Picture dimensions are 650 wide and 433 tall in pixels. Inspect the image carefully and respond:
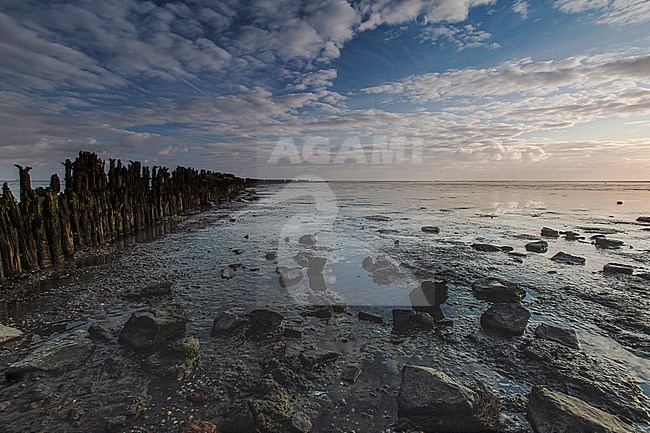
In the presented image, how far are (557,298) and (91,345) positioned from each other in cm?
1030

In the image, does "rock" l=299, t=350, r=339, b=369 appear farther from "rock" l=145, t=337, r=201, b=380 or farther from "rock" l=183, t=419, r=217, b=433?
"rock" l=145, t=337, r=201, b=380

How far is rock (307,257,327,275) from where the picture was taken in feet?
32.4

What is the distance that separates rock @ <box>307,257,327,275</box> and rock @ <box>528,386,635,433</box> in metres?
6.66

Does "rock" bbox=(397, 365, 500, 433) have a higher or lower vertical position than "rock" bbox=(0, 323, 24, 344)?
lower

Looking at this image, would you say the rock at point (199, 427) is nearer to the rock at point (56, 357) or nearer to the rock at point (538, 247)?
the rock at point (56, 357)

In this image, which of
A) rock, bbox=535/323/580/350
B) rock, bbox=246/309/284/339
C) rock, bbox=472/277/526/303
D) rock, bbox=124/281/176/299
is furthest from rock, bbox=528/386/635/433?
rock, bbox=124/281/176/299

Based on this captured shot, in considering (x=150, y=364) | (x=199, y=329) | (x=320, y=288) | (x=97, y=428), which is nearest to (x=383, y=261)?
(x=320, y=288)

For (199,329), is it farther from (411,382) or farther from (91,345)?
(411,382)

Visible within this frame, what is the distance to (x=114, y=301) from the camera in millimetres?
7473

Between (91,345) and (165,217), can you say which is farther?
(165,217)

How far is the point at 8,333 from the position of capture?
5.57 metres

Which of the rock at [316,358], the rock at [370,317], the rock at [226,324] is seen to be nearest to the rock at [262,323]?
the rock at [226,324]

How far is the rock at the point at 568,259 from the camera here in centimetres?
1091

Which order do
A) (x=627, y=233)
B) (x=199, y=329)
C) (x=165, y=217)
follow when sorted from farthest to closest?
(x=165, y=217), (x=627, y=233), (x=199, y=329)
